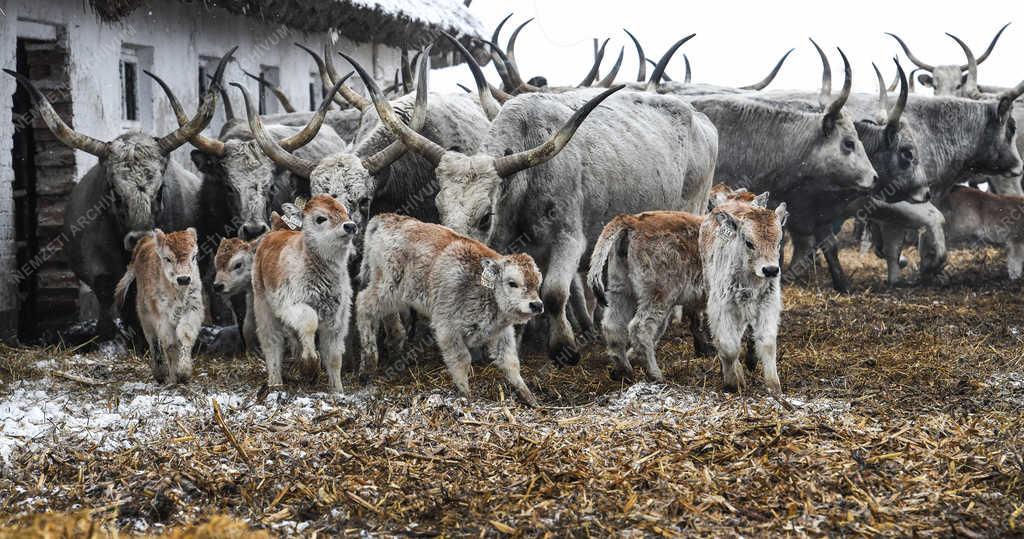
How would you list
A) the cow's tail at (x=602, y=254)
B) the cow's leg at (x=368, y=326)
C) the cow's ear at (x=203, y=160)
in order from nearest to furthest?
1. the cow's tail at (x=602, y=254)
2. the cow's leg at (x=368, y=326)
3. the cow's ear at (x=203, y=160)

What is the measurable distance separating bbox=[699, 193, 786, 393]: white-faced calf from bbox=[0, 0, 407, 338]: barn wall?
21.5 feet

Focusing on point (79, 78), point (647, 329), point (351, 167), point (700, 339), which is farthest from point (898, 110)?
point (79, 78)

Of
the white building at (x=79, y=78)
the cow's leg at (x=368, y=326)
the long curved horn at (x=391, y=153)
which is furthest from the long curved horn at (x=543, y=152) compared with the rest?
the white building at (x=79, y=78)

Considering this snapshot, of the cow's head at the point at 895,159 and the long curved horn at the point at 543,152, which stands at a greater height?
the long curved horn at the point at 543,152

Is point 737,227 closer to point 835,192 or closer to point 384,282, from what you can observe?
point 384,282

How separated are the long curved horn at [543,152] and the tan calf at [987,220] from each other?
732cm

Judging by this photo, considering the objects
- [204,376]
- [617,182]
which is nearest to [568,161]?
[617,182]

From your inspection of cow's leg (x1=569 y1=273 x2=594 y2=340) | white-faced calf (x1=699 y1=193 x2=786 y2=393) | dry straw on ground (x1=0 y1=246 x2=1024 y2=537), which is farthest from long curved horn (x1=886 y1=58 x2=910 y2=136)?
white-faced calf (x1=699 y1=193 x2=786 y2=393)

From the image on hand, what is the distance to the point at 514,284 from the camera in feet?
21.2

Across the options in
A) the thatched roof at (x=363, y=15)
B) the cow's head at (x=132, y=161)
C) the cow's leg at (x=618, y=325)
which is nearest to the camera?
the cow's leg at (x=618, y=325)

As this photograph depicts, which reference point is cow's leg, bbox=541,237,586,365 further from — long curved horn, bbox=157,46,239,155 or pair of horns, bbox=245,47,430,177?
long curved horn, bbox=157,46,239,155

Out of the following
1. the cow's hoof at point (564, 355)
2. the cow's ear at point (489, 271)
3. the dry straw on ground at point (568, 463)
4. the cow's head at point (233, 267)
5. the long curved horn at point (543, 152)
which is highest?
the long curved horn at point (543, 152)

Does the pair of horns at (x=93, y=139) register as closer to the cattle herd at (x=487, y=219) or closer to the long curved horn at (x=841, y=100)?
the cattle herd at (x=487, y=219)

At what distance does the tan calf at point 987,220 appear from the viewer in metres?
13.0
